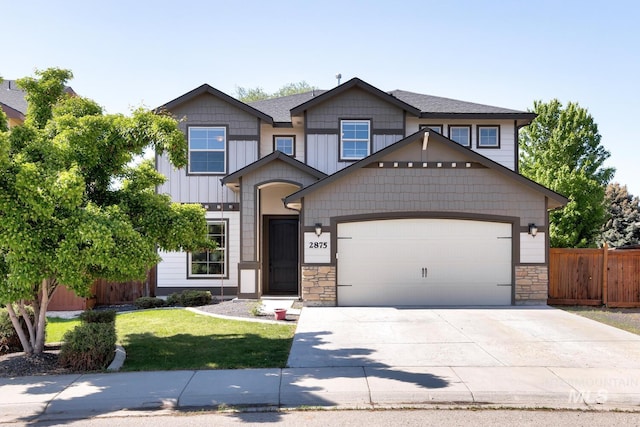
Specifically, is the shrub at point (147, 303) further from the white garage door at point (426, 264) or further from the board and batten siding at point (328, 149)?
the board and batten siding at point (328, 149)

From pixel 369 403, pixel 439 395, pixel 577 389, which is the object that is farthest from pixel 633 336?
pixel 369 403

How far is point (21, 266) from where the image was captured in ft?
23.0

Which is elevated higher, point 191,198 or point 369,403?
point 191,198

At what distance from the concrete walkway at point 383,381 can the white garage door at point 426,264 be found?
414 centimetres

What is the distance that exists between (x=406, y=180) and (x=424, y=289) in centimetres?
321

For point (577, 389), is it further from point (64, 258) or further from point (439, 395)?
point (64, 258)

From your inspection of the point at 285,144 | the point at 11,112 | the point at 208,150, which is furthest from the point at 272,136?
the point at 11,112

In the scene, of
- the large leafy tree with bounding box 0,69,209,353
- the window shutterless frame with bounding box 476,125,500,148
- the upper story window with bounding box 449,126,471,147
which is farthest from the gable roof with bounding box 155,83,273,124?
the window shutterless frame with bounding box 476,125,500,148

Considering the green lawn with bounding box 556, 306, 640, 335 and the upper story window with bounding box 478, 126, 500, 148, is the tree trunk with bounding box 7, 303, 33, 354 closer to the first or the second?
the green lawn with bounding box 556, 306, 640, 335

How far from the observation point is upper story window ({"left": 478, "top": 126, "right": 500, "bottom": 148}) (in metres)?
17.5

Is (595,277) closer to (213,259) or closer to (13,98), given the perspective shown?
(213,259)

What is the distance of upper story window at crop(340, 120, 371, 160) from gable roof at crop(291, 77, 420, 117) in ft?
3.26

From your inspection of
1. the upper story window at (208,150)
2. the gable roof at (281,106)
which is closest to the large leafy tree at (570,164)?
the gable roof at (281,106)

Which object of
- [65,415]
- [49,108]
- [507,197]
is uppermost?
[49,108]
